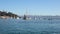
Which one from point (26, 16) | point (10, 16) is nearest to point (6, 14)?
point (10, 16)

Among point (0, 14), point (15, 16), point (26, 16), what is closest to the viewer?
point (26, 16)

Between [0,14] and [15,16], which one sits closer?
[0,14]

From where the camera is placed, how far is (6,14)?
173250 millimetres

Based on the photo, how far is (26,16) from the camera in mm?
138500

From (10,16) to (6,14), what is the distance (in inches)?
173

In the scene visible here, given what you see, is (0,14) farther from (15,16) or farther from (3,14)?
(15,16)

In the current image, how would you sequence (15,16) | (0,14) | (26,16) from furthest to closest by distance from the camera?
(15,16) < (0,14) < (26,16)

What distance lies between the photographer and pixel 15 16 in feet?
596

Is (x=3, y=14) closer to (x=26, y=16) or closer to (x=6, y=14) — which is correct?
(x=6, y=14)

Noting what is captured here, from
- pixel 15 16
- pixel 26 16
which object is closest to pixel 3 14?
pixel 15 16

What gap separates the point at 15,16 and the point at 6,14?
36.4 feet

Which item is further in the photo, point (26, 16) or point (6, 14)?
point (6, 14)

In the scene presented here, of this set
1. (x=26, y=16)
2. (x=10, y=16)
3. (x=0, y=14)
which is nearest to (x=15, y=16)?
(x=10, y=16)

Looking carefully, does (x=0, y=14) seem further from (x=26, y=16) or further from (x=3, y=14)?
(x=26, y=16)
